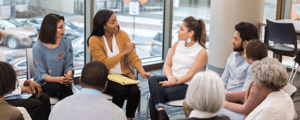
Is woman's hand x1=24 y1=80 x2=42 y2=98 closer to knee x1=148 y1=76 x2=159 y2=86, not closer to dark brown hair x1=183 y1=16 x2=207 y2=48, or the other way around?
knee x1=148 y1=76 x2=159 y2=86

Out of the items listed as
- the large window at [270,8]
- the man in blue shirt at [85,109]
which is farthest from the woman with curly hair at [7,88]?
the large window at [270,8]

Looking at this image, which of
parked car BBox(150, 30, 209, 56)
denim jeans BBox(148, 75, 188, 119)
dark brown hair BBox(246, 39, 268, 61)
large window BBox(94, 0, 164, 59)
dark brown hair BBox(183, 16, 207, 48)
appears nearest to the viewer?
dark brown hair BBox(246, 39, 268, 61)

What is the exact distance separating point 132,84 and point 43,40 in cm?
91

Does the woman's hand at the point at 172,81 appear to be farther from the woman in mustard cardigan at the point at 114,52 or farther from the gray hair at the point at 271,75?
the gray hair at the point at 271,75

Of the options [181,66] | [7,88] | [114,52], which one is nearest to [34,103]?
[7,88]

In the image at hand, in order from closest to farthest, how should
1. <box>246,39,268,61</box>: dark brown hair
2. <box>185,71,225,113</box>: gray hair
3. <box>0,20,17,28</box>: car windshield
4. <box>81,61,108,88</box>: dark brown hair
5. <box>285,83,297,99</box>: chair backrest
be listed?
<box>185,71,225,113</box>: gray hair
<box>81,61,108,88</box>: dark brown hair
<box>285,83,297,99</box>: chair backrest
<box>246,39,268,61</box>: dark brown hair
<box>0,20,17,28</box>: car windshield

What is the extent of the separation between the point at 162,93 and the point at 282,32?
2.36m

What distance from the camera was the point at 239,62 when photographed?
2.49 m

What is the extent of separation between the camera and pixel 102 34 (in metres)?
3.00

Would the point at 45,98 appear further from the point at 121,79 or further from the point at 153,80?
the point at 153,80

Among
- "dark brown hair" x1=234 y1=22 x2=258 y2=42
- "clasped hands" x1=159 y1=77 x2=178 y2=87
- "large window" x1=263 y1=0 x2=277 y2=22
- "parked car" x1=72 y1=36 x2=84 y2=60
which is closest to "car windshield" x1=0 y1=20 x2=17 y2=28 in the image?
"parked car" x1=72 y1=36 x2=84 y2=60

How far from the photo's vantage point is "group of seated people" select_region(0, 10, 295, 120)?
153cm

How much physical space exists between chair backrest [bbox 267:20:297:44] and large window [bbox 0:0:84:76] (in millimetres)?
2680

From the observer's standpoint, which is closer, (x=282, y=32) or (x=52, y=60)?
(x=52, y=60)
